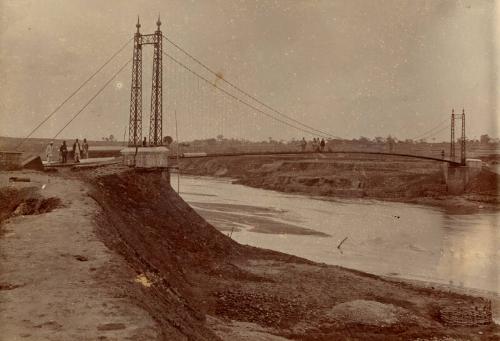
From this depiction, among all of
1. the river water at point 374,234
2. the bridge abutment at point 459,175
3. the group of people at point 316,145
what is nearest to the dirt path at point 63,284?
the river water at point 374,234

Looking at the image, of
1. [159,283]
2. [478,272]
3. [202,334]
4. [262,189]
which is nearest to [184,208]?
[159,283]

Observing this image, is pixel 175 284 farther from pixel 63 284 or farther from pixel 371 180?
pixel 371 180

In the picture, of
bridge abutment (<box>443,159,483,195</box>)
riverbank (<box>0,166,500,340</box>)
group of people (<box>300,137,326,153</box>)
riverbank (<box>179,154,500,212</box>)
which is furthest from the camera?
bridge abutment (<box>443,159,483,195</box>)

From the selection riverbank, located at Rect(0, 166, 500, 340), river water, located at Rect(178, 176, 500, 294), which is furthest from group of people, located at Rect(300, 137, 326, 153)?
riverbank, located at Rect(0, 166, 500, 340)

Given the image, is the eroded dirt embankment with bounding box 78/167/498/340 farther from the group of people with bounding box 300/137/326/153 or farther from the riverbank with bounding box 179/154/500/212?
the riverbank with bounding box 179/154/500/212

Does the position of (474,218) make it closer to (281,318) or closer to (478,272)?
(478,272)

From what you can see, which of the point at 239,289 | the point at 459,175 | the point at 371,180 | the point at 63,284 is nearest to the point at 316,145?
the point at 371,180
